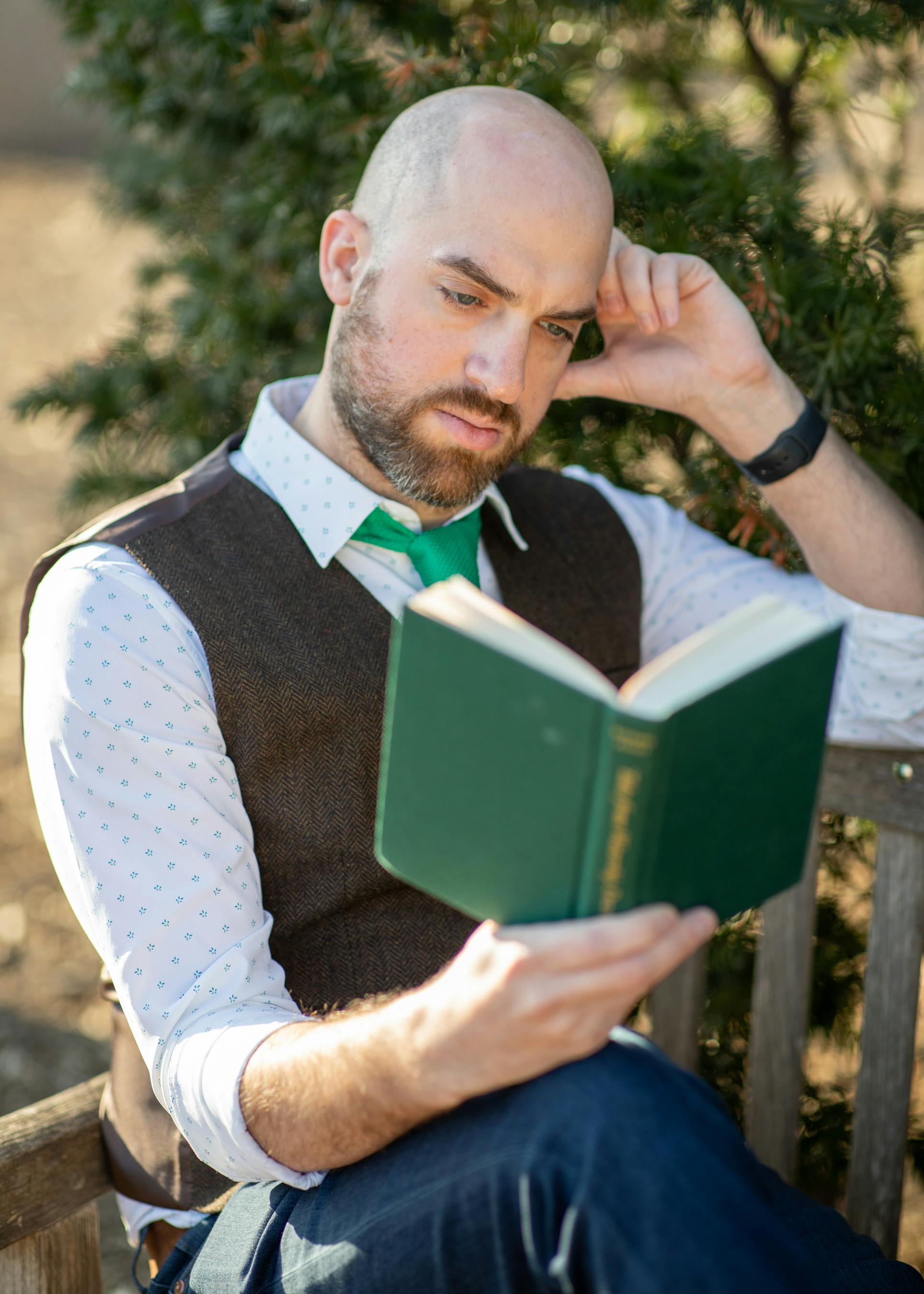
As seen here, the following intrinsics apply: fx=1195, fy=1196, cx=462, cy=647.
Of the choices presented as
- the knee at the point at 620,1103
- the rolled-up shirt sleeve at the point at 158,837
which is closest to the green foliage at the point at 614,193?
the rolled-up shirt sleeve at the point at 158,837

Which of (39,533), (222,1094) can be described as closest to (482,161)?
(222,1094)

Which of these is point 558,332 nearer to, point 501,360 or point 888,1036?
point 501,360

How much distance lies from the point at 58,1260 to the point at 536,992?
3.14ft

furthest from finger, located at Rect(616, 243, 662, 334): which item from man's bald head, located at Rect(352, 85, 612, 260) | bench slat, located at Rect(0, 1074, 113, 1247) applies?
bench slat, located at Rect(0, 1074, 113, 1247)

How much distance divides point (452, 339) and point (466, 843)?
823mm

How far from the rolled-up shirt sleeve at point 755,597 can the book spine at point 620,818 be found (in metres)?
0.95

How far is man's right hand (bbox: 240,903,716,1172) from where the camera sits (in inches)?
38.0

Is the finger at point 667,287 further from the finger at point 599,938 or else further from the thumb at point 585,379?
the finger at point 599,938

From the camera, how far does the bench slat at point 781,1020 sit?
1812 millimetres

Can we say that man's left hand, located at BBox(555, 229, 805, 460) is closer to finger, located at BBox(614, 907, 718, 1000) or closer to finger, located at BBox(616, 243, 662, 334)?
finger, located at BBox(616, 243, 662, 334)

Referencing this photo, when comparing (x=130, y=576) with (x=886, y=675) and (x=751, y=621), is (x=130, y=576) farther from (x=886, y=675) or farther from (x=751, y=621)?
(x=886, y=675)

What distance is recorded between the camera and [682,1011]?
1.98 metres

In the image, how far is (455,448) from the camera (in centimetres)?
166

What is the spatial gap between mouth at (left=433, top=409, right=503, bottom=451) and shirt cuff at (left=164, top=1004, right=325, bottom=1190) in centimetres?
79
